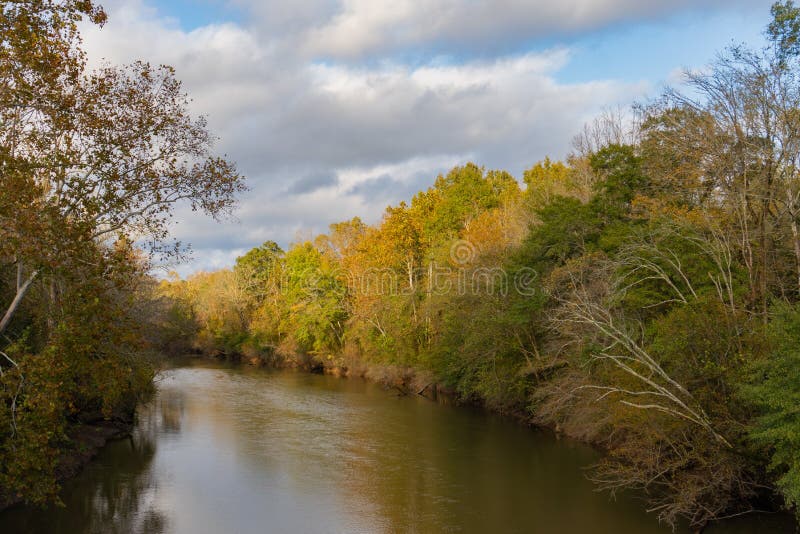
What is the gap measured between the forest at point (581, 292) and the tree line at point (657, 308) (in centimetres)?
8

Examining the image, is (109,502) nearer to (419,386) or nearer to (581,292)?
Answer: (581,292)

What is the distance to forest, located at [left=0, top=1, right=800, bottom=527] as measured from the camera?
11.4 m

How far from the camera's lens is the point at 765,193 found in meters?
18.1

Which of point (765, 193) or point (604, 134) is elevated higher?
point (604, 134)

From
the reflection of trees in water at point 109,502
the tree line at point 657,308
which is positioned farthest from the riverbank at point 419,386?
the reflection of trees in water at point 109,502

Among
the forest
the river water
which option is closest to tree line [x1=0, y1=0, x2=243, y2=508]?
the forest

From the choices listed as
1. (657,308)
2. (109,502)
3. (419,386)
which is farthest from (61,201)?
(419,386)

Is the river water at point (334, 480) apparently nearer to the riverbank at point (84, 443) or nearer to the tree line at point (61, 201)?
the riverbank at point (84, 443)

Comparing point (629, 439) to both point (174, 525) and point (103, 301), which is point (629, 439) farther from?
point (103, 301)

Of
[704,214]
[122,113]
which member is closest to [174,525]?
[122,113]

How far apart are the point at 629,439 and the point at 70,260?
15.0m

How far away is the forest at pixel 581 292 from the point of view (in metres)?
11.4

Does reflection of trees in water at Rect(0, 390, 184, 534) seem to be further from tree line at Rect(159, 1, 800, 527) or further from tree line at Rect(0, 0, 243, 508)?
tree line at Rect(159, 1, 800, 527)

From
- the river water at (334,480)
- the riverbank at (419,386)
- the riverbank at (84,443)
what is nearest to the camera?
the riverbank at (419,386)
